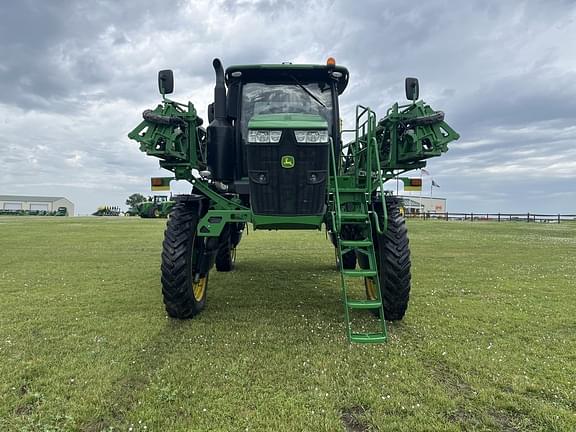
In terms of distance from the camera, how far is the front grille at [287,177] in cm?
419

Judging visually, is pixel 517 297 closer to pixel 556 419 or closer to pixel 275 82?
pixel 556 419

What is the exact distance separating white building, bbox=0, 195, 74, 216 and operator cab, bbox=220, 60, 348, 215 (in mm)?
94452

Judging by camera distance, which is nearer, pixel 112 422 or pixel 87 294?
pixel 112 422

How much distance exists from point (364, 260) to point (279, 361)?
207 cm

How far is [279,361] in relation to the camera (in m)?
3.59

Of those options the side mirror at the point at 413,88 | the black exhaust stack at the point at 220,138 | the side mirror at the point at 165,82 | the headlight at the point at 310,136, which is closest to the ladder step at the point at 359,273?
the headlight at the point at 310,136

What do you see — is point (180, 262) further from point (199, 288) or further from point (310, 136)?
point (310, 136)

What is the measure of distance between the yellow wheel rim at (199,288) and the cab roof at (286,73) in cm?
280

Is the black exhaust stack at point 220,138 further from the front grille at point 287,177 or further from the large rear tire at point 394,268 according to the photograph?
the large rear tire at point 394,268

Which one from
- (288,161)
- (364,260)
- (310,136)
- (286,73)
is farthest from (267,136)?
(364,260)

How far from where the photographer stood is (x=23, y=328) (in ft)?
14.8

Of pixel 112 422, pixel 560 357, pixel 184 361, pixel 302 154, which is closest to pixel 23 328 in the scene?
pixel 184 361

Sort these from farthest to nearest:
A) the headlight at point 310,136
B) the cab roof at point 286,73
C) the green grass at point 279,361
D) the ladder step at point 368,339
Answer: the cab roof at point 286,73 < the headlight at point 310,136 < the ladder step at point 368,339 < the green grass at point 279,361

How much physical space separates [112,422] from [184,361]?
956 millimetres
